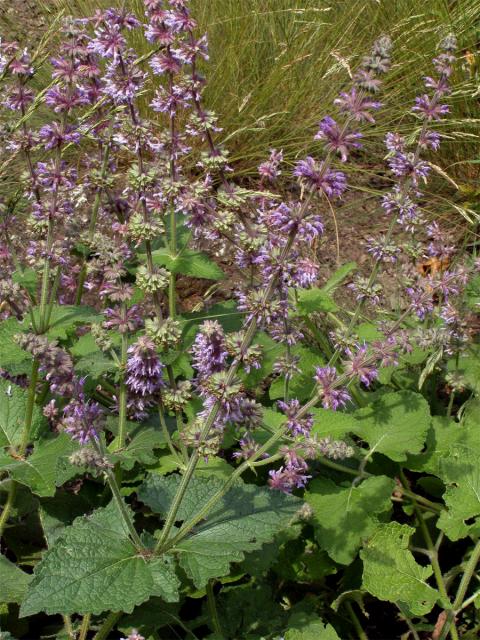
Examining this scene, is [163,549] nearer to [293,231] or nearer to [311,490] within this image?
[311,490]

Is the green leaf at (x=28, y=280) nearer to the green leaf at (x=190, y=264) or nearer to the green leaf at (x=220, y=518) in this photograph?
the green leaf at (x=190, y=264)

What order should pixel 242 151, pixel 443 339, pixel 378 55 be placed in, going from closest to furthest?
pixel 378 55, pixel 443 339, pixel 242 151

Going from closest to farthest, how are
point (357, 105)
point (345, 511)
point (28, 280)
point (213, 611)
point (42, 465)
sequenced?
point (357, 105) < point (213, 611) < point (42, 465) < point (345, 511) < point (28, 280)

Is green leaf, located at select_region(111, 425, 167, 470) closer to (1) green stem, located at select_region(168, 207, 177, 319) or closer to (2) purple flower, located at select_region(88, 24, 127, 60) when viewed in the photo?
(1) green stem, located at select_region(168, 207, 177, 319)

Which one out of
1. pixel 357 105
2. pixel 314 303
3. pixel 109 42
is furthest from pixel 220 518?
pixel 109 42

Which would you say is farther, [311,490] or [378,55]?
[311,490]

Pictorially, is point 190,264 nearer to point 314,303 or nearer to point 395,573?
point 314,303

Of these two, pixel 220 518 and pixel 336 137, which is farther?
pixel 220 518

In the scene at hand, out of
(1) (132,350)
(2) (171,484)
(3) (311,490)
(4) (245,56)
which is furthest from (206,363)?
(4) (245,56)
